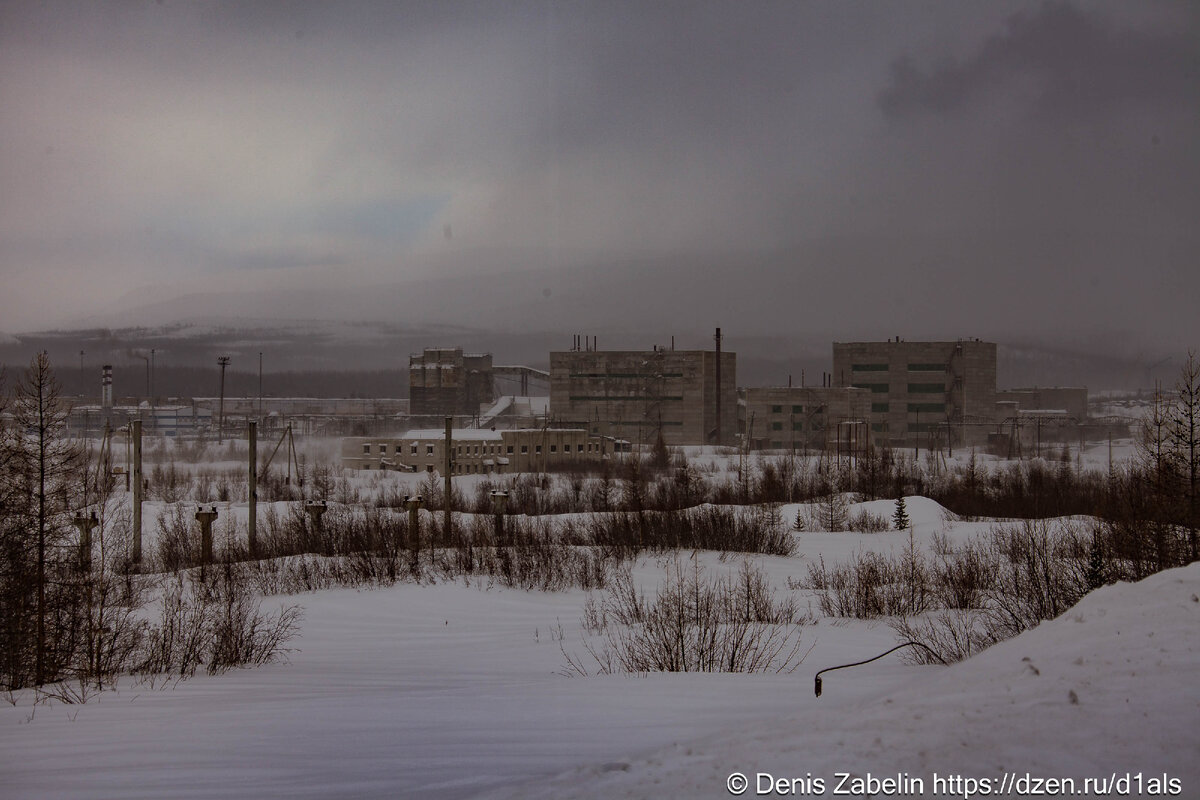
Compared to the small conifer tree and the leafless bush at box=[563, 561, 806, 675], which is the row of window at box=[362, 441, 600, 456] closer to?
the small conifer tree

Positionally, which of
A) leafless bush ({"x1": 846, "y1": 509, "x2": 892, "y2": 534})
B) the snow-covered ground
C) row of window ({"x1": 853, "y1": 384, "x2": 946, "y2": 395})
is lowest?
leafless bush ({"x1": 846, "y1": 509, "x2": 892, "y2": 534})

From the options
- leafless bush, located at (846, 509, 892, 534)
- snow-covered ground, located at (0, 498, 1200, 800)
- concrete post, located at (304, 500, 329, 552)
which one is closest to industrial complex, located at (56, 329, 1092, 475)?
leafless bush, located at (846, 509, 892, 534)

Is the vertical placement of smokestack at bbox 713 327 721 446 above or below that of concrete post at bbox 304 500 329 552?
above

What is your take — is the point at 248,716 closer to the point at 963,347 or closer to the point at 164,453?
the point at 164,453

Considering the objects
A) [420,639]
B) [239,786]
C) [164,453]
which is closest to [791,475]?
[420,639]

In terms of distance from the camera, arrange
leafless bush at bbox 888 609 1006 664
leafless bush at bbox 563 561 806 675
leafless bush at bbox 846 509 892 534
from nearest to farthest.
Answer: leafless bush at bbox 563 561 806 675, leafless bush at bbox 888 609 1006 664, leafless bush at bbox 846 509 892 534

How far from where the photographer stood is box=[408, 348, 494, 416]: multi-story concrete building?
285 ft

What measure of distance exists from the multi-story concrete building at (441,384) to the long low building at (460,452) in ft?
60.7

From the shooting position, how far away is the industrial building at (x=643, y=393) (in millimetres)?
83062

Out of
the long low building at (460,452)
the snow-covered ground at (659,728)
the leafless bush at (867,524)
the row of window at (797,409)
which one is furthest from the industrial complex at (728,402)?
the snow-covered ground at (659,728)

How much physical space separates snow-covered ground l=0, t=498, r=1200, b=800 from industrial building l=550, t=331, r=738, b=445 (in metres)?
73.9

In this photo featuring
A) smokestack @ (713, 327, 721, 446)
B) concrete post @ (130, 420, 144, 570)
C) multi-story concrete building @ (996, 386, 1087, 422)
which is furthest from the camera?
multi-story concrete building @ (996, 386, 1087, 422)

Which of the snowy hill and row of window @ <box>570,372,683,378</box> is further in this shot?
row of window @ <box>570,372,683,378</box>

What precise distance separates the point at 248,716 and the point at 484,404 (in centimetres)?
8490
